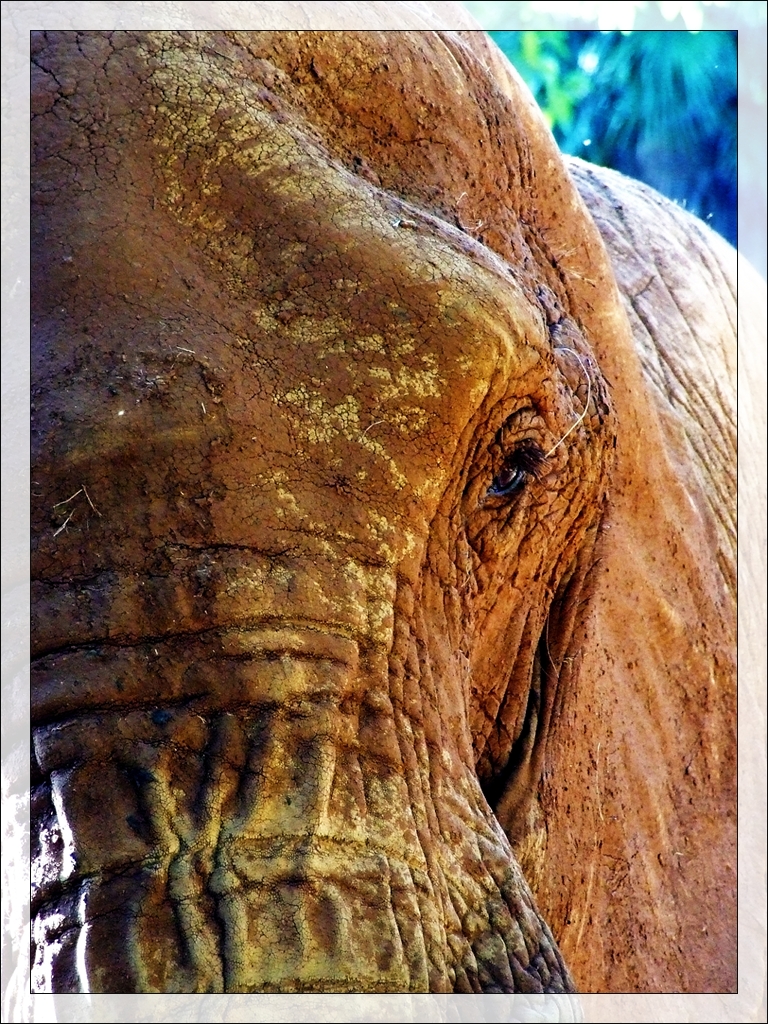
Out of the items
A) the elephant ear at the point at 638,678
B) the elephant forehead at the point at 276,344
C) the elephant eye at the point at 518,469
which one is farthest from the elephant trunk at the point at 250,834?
the elephant ear at the point at 638,678

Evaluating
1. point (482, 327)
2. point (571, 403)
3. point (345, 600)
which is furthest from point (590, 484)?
point (345, 600)

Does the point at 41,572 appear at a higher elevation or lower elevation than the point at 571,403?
lower

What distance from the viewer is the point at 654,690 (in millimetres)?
2561

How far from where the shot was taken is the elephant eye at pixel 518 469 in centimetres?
200

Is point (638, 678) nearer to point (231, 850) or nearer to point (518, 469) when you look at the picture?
point (518, 469)

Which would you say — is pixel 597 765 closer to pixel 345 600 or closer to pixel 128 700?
pixel 345 600

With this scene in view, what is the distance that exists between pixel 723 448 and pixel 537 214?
954mm

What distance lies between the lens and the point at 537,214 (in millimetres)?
2307

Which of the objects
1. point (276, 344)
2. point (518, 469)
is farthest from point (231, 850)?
point (518, 469)

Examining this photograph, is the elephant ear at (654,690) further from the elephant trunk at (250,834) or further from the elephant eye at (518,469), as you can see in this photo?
the elephant trunk at (250,834)

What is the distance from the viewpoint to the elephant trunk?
136 centimetres

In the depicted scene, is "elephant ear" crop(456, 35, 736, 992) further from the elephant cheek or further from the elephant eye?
the elephant cheek

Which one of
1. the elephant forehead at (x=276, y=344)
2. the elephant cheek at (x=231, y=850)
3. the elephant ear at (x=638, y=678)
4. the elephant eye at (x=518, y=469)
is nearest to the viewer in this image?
the elephant cheek at (x=231, y=850)

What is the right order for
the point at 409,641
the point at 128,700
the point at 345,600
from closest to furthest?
the point at 128,700 < the point at 345,600 < the point at 409,641
